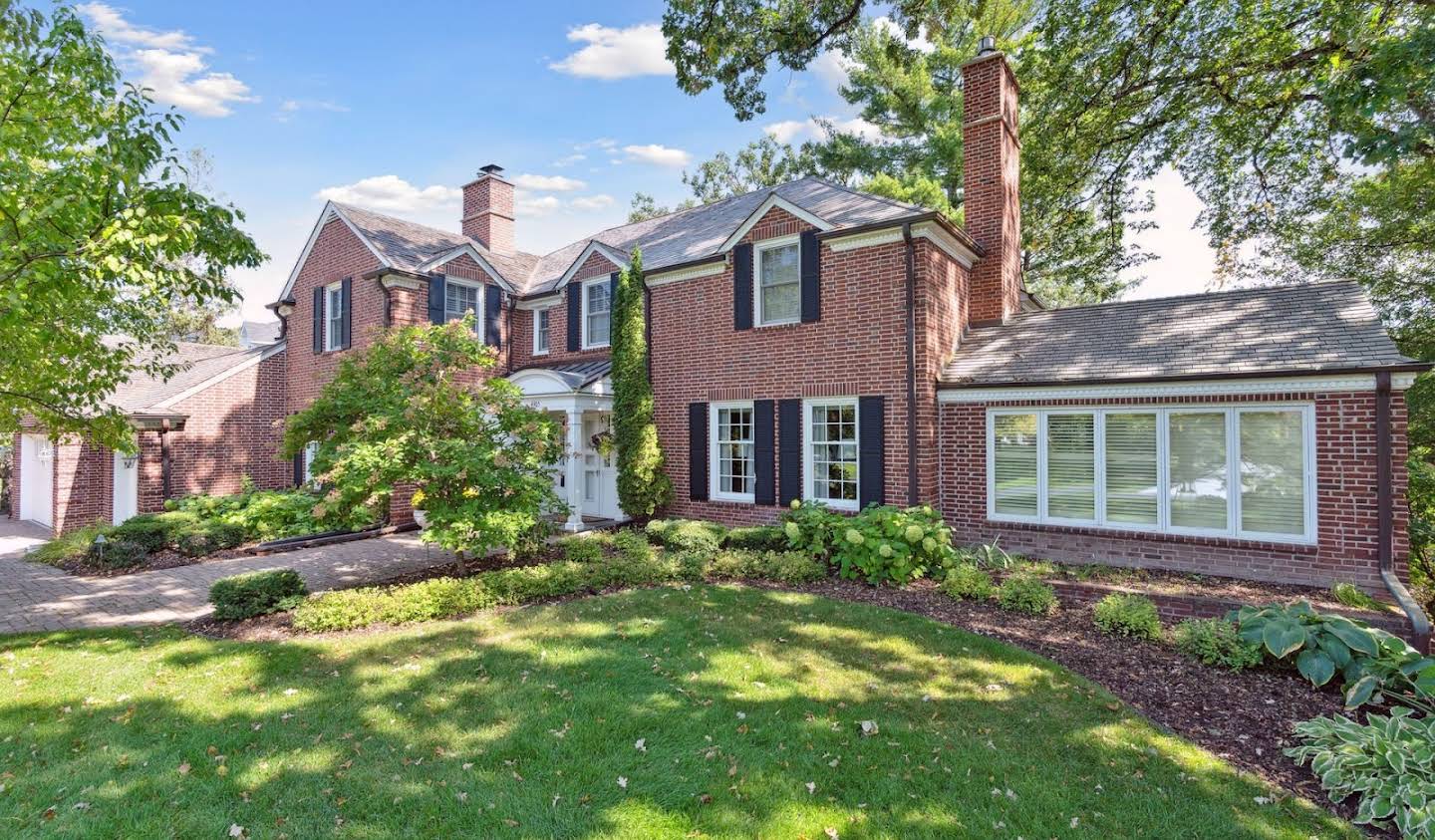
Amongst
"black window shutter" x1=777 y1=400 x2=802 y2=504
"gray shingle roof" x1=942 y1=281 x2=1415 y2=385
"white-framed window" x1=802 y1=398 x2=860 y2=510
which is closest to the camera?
→ "gray shingle roof" x1=942 y1=281 x2=1415 y2=385

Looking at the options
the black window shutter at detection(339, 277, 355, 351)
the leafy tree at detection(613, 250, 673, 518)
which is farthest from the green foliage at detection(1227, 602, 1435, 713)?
the black window shutter at detection(339, 277, 355, 351)

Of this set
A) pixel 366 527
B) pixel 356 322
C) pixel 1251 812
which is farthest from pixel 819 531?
pixel 356 322

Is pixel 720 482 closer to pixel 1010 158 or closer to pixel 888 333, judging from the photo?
pixel 888 333

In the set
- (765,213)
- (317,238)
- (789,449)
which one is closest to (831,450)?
(789,449)

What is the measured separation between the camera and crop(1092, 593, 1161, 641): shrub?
655 cm

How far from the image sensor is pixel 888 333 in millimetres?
10539

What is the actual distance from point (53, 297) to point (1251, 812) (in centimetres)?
1015

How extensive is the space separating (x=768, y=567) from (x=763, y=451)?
10.1 feet

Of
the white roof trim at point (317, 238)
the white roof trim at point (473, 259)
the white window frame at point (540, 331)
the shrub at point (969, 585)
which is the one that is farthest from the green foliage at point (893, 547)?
the white roof trim at point (317, 238)

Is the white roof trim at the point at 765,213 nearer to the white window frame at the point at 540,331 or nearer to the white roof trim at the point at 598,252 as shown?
the white roof trim at the point at 598,252

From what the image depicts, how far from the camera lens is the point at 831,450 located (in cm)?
1134

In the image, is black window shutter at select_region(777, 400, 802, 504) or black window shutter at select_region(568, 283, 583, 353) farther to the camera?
black window shutter at select_region(568, 283, 583, 353)

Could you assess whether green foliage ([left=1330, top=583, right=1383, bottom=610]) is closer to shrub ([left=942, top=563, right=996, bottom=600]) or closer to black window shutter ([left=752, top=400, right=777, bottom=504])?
shrub ([left=942, top=563, right=996, bottom=600])

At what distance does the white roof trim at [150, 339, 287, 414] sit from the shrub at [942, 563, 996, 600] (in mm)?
16745
